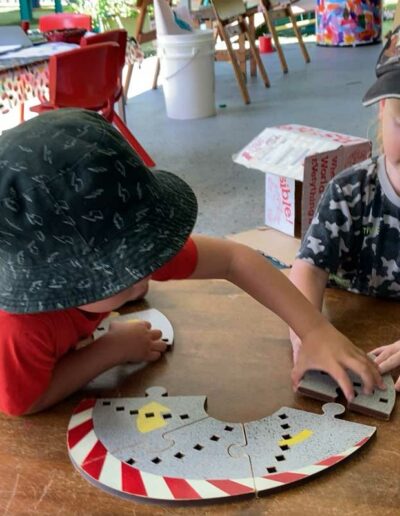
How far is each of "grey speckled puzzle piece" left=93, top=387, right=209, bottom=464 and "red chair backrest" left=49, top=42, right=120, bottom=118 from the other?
86.4 inches

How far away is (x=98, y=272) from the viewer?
63cm

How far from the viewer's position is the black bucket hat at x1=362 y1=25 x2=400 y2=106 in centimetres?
91

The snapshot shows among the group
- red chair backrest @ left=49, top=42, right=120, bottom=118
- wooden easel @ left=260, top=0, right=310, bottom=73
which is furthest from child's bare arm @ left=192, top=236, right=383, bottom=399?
wooden easel @ left=260, top=0, right=310, bottom=73

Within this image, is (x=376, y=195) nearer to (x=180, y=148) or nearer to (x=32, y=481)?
(x=32, y=481)

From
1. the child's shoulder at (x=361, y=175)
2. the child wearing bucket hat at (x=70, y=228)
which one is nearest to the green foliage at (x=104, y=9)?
the child's shoulder at (x=361, y=175)

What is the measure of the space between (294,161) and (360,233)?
63 cm

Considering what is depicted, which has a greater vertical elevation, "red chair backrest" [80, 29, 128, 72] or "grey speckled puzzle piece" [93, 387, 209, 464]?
"red chair backrest" [80, 29, 128, 72]

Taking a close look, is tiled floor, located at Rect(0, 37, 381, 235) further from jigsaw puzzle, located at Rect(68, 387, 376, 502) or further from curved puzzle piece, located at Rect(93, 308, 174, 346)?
jigsaw puzzle, located at Rect(68, 387, 376, 502)

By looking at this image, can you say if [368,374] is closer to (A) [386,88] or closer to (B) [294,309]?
(B) [294,309]

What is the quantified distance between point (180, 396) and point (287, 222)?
105 centimetres

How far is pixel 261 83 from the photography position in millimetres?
5590

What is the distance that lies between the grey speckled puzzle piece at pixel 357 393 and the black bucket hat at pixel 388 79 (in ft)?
1.29

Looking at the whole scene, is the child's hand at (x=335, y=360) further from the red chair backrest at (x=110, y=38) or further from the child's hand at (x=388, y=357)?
the red chair backrest at (x=110, y=38)

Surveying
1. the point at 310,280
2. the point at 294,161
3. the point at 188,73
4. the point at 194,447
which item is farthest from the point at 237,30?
the point at 194,447
